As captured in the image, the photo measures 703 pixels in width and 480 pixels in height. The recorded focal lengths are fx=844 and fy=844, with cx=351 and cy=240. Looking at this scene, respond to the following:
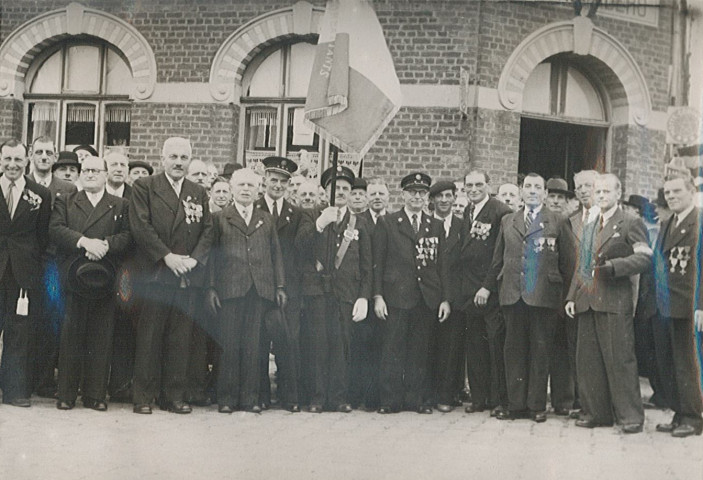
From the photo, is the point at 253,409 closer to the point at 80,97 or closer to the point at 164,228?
the point at 164,228

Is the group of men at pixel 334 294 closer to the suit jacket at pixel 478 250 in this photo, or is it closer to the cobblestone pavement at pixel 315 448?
the suit jacket at pixel 478 250

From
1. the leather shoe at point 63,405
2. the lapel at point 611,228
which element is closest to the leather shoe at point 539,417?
the lapel at point 611,228

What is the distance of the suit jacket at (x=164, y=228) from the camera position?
6.10 meters

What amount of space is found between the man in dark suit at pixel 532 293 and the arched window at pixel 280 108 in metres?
3.09

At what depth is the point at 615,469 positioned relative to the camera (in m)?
5.05

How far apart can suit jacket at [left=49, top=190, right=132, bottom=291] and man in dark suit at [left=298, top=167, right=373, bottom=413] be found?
4.45 feet

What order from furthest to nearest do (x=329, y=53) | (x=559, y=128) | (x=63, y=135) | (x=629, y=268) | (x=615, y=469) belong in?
(x=559, y=128), (x=63, y=135), (x=329, y=53), (x=629, y=268), (x=615, y=469)

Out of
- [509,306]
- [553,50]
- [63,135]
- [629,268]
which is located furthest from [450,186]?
[63,135]

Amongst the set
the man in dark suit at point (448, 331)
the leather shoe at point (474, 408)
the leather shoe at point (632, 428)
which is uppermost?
the man in dark suit at point (448, 331)

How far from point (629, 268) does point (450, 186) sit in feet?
5.21

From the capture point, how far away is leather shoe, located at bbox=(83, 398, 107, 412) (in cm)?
614

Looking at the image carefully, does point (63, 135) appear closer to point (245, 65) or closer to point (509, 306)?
point (245, 65)

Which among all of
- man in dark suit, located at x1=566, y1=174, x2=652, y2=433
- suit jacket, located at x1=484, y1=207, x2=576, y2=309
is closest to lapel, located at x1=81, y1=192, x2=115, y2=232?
suit jacket, located at x1=484, y1=207, x2=576, y2=309

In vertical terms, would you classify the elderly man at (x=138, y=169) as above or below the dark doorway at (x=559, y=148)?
below
